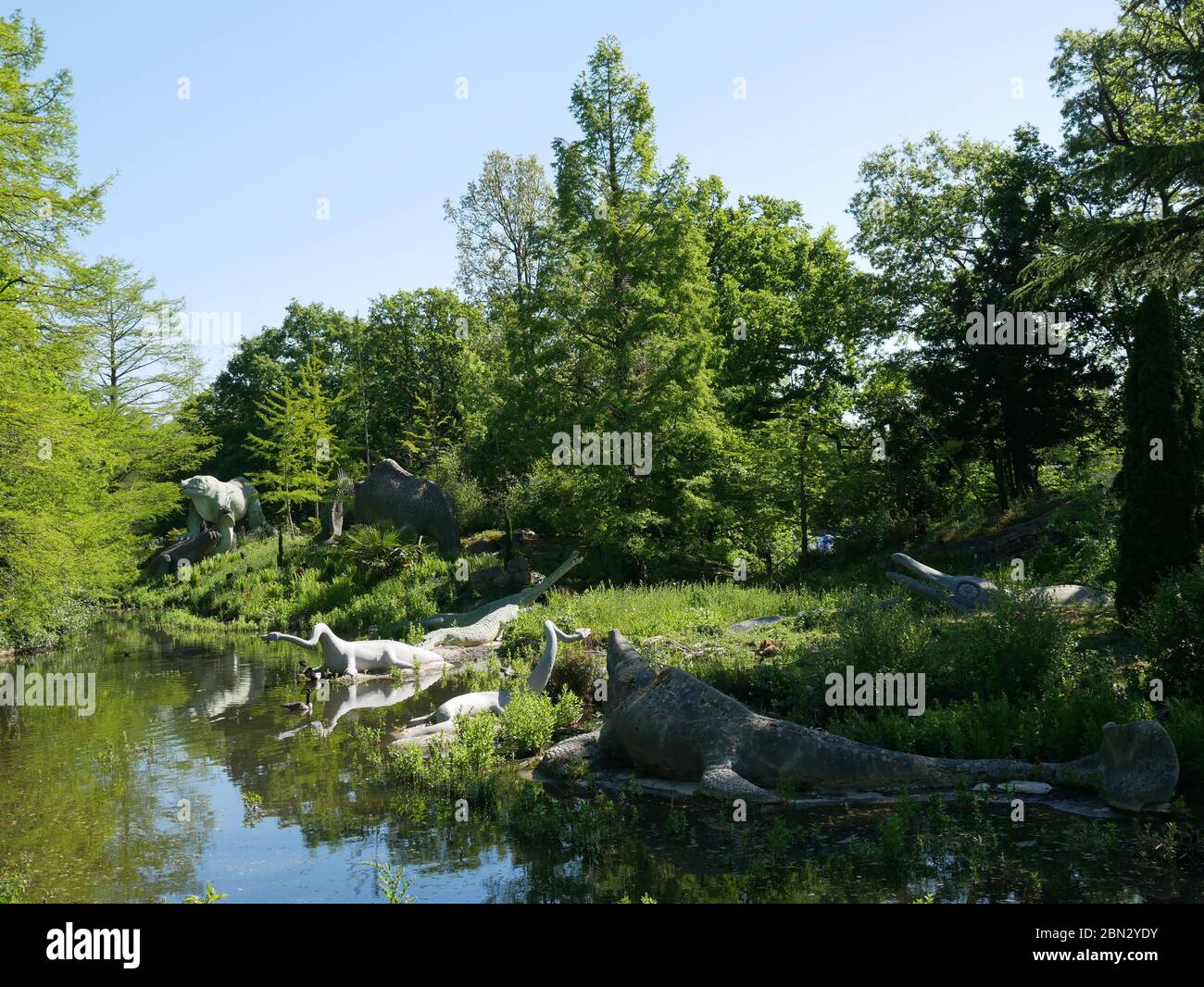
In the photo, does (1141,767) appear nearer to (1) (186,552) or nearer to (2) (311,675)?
(2) (311,675)

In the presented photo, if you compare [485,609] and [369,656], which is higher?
[485,609]

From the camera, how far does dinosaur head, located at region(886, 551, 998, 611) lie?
14.0m

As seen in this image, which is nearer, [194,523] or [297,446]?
[297,446]

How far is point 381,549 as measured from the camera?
2492cm

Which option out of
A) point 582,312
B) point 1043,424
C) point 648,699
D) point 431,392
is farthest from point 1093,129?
point 431,392

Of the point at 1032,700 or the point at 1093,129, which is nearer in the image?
the point at 1032,700

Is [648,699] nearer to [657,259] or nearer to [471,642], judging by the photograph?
[471,642]

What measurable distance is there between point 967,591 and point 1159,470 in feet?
12.1

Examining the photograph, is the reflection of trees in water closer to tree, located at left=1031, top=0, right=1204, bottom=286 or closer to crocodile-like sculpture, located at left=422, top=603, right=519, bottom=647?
crocodile-like sculpture, located at left=422, top=603, right=519, bottom=647

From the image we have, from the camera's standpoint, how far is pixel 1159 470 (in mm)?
11344

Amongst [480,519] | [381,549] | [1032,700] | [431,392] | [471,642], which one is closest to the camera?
[1032,700]

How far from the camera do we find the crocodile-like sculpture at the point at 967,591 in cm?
1352

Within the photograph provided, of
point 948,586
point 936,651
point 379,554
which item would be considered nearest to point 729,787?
point 936,651

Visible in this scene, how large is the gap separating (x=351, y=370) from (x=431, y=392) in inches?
336
